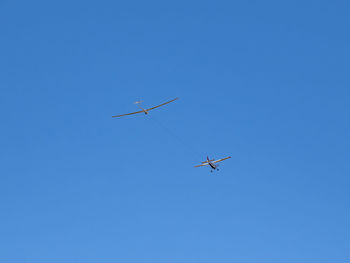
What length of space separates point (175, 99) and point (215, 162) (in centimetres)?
2631

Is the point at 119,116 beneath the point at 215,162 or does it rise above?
above

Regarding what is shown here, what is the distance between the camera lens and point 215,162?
16225 cm

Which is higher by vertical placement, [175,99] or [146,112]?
[146,112]

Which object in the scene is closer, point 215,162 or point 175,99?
point 175,99

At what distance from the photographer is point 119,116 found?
158 metres

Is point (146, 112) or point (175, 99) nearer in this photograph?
point (175, 99)

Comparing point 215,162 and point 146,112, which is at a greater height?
point 146,112

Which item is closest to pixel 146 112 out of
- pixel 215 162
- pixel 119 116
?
pixel 119 116

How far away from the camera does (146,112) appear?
171625mm

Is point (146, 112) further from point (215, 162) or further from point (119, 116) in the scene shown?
point (215, 162)

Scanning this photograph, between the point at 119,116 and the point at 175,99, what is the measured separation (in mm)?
19910

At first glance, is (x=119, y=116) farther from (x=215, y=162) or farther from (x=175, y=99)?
(x=215, y=162)

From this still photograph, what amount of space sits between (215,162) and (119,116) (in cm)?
3426
